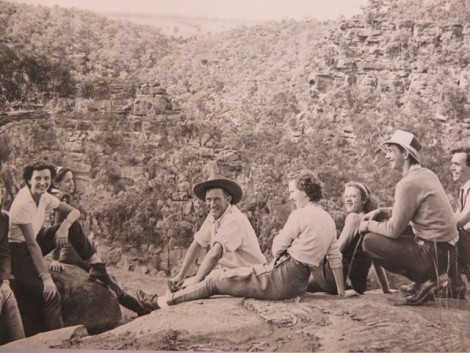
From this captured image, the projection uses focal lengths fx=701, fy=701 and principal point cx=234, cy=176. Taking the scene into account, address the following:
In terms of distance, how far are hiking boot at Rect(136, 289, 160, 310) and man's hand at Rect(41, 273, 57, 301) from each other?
70 cm

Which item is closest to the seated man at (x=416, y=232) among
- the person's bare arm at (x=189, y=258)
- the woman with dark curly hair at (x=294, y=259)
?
the woman with dark curly hair at (x=294, y=259)

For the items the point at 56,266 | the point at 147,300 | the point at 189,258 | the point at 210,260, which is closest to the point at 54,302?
the point at 56,266

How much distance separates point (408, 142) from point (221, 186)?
5.01 ft

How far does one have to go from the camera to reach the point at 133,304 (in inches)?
226

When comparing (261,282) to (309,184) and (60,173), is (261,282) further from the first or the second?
(60,173)

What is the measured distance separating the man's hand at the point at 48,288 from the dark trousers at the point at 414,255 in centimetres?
255

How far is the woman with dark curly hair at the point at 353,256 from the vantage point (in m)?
5.46

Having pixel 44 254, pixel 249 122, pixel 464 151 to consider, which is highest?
pixel 249 122

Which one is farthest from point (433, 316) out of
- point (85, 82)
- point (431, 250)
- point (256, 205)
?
point (85, 82)

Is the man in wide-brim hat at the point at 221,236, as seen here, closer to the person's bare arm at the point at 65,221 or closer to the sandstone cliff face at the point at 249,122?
the sandstone cliff face at the point at 249,122

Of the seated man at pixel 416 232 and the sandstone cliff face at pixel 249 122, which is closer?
the seated man at pixel 416 232

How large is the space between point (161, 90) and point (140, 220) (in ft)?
3.64

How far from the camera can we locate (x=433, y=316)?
17.4 feet

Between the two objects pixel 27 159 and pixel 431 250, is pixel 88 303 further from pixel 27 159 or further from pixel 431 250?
pixel 431 250
